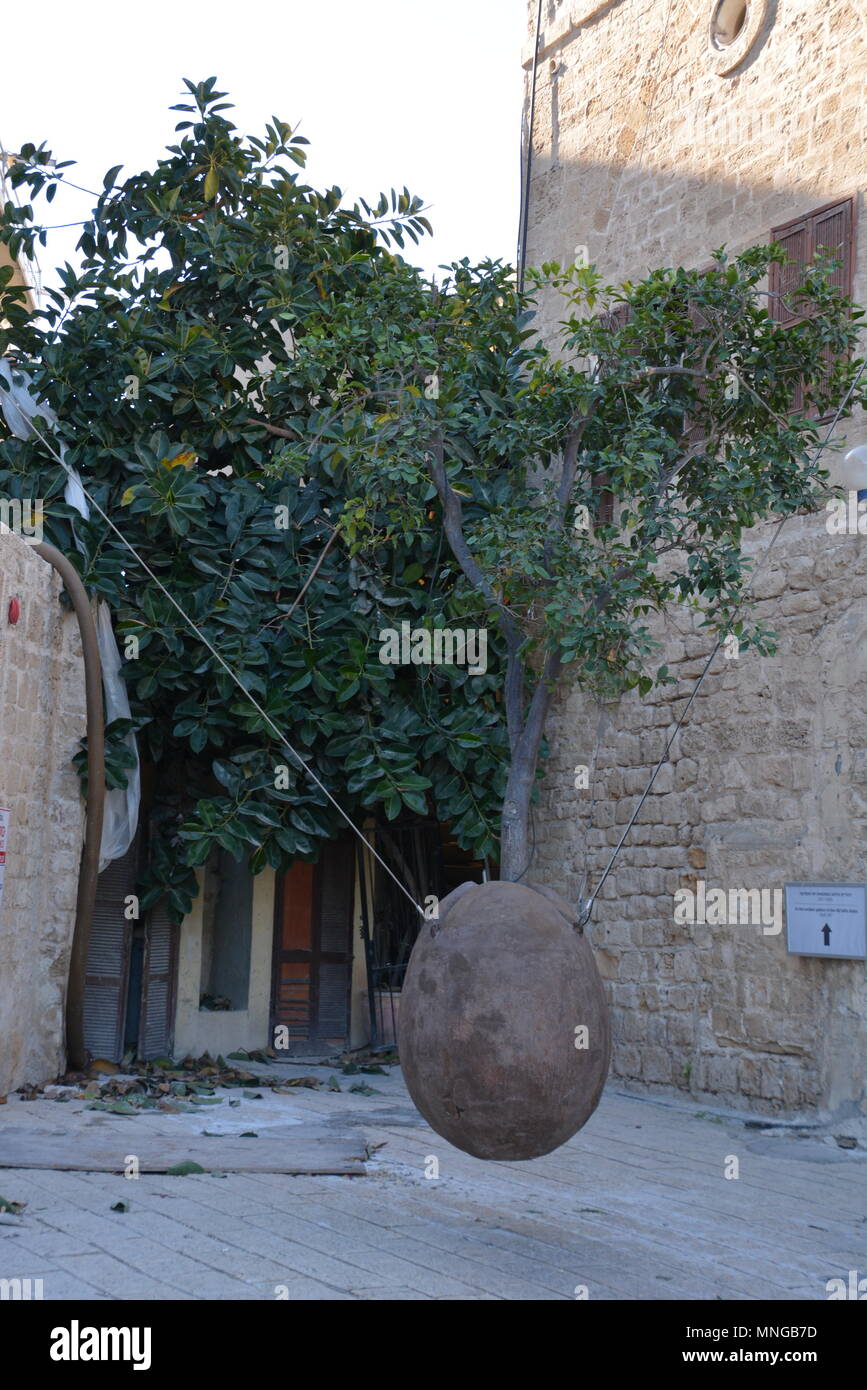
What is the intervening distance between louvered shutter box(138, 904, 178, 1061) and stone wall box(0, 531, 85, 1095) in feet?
3.49

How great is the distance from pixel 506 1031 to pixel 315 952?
6.28m

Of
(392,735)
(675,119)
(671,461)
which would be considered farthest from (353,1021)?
(675,119)

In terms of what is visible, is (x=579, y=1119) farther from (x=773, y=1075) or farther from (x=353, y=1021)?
(x=353, y=1021)

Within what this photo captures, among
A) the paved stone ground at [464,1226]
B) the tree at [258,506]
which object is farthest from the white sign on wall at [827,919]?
the tree at [258,506]

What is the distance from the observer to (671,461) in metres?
6.01

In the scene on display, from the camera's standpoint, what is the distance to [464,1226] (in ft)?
16.1

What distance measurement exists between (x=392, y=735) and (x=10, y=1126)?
3.50 metres

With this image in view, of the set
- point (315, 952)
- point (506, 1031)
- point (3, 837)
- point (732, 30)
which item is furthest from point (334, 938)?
point (732, 30)

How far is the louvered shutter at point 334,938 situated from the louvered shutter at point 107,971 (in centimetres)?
167

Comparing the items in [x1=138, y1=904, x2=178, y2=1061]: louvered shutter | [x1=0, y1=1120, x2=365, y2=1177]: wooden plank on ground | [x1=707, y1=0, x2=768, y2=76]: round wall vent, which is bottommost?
[x1=0, y1=1120, x2=365, y2=1177]: wooden plank on ground

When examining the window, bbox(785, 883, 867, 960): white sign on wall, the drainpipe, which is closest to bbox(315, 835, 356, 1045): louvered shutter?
the drainpipe

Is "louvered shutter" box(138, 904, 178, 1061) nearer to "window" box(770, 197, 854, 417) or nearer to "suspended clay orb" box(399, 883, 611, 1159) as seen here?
"suspended clay orb" box(399, 883, 611, 1159)

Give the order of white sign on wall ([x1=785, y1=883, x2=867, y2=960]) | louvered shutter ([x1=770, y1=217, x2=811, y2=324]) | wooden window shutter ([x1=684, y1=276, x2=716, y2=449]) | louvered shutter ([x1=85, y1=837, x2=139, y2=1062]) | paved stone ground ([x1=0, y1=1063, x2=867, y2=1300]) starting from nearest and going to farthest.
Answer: paved stone ground ([x1=0, y1=1063, x2=867, y2=1300]) < wooden window shutter ([x1=684, y1=276, x2=716, y2=449]) < white sign on wall ([x1=785, y1=883, x2=867, y2=960]) < louvered shutter ([x1=770, y1=217, x2=811, y2=324]) < louvered shutter ([x1=85, y1=837, x2=139, y2=1062])

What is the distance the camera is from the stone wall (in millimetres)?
7543
